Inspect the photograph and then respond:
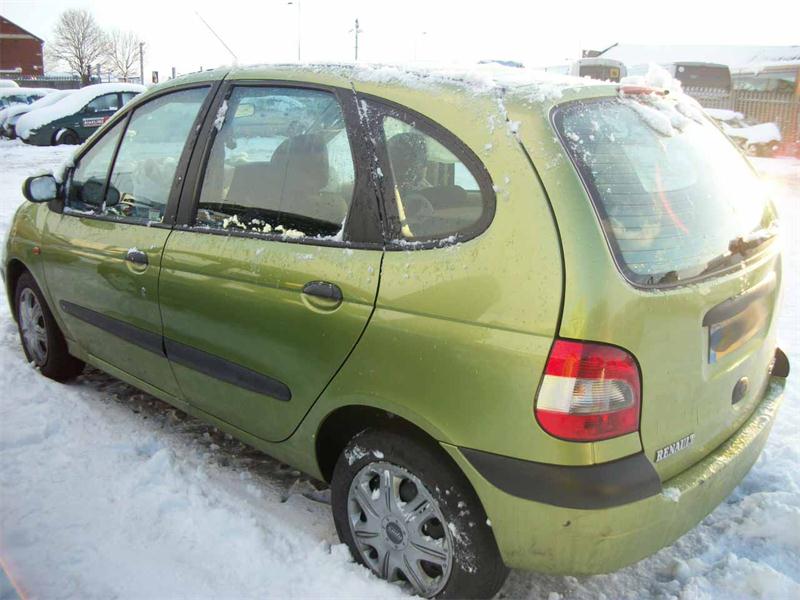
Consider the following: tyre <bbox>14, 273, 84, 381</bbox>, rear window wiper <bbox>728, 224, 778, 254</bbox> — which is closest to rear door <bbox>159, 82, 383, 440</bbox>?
rear window wiper <bbox>728, 224, 778, 254</bbox>

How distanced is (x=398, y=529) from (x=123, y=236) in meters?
1.90

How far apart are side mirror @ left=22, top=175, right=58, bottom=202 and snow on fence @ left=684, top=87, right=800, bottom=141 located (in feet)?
79.9

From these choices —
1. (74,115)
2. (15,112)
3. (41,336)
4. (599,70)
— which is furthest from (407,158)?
(15,112)

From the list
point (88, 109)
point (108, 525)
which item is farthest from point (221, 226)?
point (88, 109)

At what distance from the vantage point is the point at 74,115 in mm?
18828

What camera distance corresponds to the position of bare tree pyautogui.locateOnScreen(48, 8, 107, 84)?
190 feet

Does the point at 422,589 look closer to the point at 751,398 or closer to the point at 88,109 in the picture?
the point at 751,398

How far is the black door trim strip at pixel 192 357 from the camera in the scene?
2545 millimetres

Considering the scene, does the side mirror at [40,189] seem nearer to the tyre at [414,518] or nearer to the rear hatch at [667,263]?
the tyre at [414,518]

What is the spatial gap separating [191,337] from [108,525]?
792mm

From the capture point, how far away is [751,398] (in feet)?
7.82

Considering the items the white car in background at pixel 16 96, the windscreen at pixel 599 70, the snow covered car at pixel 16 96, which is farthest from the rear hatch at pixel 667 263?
the white car in background at pixel 16 96

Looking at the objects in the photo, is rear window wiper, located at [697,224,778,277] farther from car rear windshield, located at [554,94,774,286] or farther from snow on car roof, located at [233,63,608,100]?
snow on car roof, located at [233,63,608,100]

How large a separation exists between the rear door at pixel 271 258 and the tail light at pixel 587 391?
640 mm
